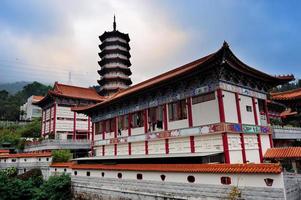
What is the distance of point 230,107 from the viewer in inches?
627

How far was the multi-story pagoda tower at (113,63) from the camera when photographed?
152ft

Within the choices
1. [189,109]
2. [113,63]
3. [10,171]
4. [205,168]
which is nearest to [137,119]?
[189,109]

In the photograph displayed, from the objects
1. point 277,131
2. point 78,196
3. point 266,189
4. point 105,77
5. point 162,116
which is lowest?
point 78,196

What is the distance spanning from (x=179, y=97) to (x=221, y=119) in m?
3.71

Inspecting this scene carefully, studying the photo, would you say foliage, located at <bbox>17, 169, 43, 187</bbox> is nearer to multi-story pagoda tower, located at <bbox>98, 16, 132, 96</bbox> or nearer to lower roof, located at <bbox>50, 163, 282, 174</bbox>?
lower roof, located at <bbox>50, 163, 282, 174</bbox>

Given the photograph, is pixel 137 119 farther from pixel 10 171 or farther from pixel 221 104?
pixel 10 171

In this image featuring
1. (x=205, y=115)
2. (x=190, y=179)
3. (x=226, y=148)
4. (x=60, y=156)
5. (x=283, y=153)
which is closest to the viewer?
(x=190, y=179)

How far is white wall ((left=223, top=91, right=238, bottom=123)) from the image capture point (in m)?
15.6

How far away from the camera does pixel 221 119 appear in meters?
15.1

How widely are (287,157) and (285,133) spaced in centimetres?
699

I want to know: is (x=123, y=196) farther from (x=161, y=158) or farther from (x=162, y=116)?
(x=162, y=116)

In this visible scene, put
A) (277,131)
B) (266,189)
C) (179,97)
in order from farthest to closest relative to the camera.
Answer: (277,131) < (179,97) < (266,189)

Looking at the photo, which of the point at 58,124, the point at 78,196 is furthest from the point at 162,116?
the point at 58,124

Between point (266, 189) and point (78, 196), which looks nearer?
point (266, 189)
